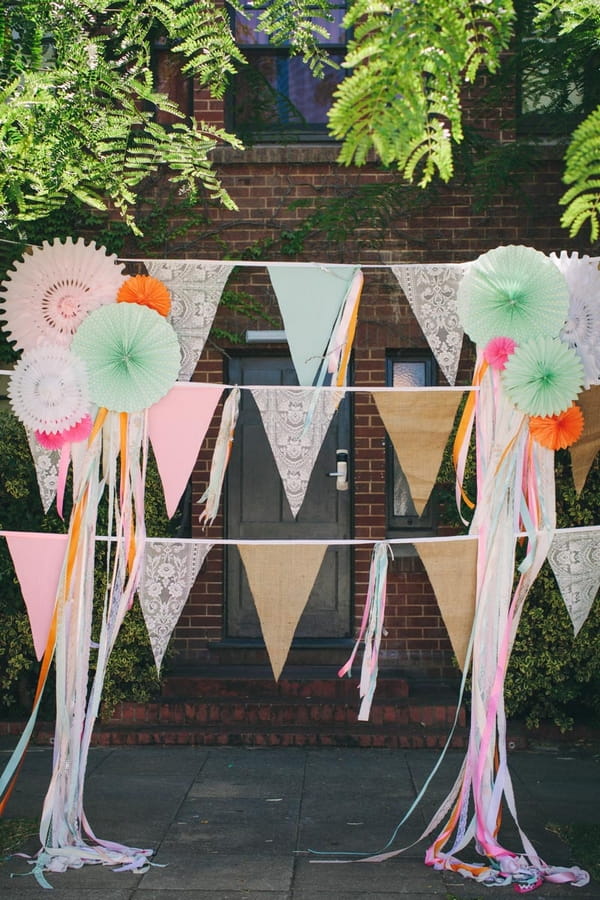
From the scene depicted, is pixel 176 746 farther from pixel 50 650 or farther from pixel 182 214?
pixel 182 214

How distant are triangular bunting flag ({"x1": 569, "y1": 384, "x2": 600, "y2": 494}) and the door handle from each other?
2.75 meters

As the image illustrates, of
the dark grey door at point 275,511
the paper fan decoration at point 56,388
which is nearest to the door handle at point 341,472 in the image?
the dark grey door at point 275,511

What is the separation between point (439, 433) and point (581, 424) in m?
0.62

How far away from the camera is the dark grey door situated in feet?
24.1

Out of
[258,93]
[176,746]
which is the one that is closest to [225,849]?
[176,746]

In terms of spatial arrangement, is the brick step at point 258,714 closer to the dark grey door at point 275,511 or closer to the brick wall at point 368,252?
the brick wall at point 368,252

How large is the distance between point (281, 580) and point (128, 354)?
119 cm

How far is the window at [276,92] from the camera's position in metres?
7.44

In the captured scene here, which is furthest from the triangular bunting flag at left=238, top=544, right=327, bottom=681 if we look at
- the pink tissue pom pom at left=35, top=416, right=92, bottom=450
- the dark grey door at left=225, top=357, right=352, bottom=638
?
the dark grey door at left=225, top=357, right=352, bottom=638

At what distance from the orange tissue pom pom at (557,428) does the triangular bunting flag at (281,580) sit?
1069 millimetres

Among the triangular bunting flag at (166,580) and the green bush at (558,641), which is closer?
the triangular bunting flag at (166,580)

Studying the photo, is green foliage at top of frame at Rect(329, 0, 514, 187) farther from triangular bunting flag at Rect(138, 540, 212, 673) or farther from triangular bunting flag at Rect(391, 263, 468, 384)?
triangular bunting flag at Rect(138, 540, 212, 673)

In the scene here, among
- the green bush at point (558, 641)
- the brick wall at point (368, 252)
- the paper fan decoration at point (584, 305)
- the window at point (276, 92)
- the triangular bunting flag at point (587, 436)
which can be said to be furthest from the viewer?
the window at point (276, 92)

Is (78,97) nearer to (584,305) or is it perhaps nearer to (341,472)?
(584,305)
